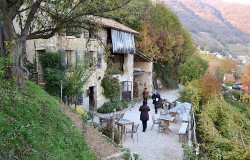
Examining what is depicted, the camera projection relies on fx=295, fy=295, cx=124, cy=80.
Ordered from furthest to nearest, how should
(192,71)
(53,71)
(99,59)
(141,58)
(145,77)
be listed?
(192,71)
(145,77)
(141,58)
(99,59)
(53,71)

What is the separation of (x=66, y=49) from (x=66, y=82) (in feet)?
13.5

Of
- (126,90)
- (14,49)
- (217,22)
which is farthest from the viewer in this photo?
(217,22)

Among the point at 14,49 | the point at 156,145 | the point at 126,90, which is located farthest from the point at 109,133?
the point at 126,90

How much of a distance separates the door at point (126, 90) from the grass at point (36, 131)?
16619mm

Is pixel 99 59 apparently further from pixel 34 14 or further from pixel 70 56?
pixel 34 14

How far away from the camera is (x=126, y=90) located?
26672mm

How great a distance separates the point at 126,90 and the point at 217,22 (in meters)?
133

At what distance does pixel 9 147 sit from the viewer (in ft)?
18.0

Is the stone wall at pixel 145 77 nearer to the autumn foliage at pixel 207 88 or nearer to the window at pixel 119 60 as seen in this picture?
the window at pixel 119 60

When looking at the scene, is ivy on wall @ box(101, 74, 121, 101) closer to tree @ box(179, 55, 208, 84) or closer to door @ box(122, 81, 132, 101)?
door @ box(122, 81, 132, 101)

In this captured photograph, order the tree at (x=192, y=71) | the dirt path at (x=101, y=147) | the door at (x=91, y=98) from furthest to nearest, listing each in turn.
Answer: the tree at (x=192, y=71), the door at (x=91, y=98), the dirt path at (x=101, y=147)

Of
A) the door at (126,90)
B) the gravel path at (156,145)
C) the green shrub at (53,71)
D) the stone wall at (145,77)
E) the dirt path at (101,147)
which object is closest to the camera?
the dirt path at (101,147)

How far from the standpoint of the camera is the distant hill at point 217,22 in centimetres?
12848

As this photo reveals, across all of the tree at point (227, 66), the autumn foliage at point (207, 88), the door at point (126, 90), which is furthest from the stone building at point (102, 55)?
the tree at point (227, 66)
